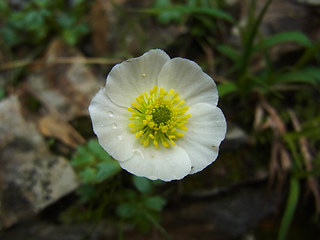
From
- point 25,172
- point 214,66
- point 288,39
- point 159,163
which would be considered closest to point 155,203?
A: point 159,163

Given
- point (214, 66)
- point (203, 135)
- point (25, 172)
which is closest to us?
point (203, 135)

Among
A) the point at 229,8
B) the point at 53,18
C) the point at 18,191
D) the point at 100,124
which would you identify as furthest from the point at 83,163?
the point at 229,8

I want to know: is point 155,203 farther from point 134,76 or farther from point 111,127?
point 134,76

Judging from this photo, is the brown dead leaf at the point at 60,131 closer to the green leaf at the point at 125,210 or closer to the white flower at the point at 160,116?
the green leaf at the point at 125,210

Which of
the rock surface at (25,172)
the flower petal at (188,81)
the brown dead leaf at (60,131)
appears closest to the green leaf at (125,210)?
the rock surface at (25,172)

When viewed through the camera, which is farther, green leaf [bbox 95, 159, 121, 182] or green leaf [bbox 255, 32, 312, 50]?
green leaf [bbox 255, 32, 312, 50]

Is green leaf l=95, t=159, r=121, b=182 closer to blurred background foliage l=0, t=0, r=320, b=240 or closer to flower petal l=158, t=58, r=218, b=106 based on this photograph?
blurred background foliage l=0, t=0, r=320, b=240

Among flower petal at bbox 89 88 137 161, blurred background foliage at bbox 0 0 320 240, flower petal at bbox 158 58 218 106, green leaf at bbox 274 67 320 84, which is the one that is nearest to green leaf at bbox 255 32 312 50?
blurred background foliage at bbox 0 0 320 240

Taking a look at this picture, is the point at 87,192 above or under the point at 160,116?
under
